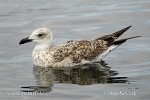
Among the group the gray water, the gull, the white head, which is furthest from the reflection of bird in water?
the white head

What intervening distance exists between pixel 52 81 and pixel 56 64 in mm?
1401

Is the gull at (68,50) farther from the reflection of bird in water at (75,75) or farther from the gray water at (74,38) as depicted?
the gray water at (74,38)

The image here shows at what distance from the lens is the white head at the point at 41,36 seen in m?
15.5

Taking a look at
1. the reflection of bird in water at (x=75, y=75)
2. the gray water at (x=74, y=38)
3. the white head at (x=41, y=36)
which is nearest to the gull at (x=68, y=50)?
the white head at (x=41, y=36)

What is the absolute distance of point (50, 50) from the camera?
51.8 ft

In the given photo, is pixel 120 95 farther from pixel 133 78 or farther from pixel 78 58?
pixel 78 58

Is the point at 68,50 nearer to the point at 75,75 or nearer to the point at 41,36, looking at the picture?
the point at 41,36

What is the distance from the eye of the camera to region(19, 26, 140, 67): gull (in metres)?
15.6

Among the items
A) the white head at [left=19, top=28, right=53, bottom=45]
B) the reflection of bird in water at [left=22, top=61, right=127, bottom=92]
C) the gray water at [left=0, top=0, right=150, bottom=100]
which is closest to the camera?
the gray water at [left=0, top=0, right=150, bottom=100]

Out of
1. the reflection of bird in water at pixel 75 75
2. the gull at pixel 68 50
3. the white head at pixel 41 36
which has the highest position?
the white head at pixel 41 36

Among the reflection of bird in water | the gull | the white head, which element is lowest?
the reflection of bird in water

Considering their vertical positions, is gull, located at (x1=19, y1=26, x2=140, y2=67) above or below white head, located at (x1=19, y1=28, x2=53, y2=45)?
below

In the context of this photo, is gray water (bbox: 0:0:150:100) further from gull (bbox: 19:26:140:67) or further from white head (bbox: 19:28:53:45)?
white head (bbox: 19:28:53:45)

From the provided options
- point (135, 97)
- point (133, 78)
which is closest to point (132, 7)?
point (133, 78)
